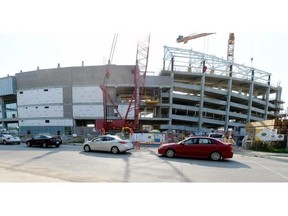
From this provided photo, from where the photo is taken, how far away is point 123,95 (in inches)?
1644

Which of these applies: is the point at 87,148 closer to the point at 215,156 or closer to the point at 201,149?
the point at 201,149

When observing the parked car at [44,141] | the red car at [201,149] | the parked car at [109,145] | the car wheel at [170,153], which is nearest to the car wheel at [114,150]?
the parked car at [109,145]

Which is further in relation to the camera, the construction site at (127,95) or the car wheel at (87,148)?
the construction site at (127,95)

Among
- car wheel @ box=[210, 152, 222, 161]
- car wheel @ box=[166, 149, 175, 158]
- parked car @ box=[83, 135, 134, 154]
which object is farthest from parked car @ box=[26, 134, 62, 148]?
car wheel @ box=[210, 152, 222, 161]

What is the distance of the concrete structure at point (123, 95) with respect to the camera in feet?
117

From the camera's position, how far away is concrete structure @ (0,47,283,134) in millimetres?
35625

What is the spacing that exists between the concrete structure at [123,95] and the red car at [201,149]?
2330 cm

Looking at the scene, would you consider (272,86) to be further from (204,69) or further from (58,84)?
(58,84)

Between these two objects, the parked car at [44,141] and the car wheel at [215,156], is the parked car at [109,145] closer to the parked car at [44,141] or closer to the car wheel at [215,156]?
the parked car at [44,141]

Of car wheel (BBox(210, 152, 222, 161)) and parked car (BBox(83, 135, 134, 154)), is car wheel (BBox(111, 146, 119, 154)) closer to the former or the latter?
parked car (BBox(83, 135, 134, 154))

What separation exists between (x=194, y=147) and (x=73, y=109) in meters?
31.9

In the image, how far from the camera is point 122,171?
24.1 feet

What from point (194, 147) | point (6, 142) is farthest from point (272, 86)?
point (6, 142)

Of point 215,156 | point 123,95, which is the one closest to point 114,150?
point 215,156
